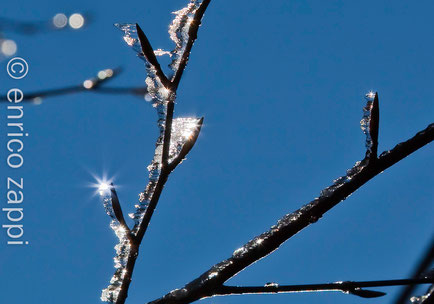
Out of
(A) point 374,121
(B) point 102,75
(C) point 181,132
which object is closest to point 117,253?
(C) point 181,132

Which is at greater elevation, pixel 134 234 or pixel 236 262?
pixel 134 234

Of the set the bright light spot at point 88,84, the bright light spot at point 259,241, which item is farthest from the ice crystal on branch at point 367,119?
the bright light spot at point 88,84

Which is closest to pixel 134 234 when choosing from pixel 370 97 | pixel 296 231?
pixel 296 231

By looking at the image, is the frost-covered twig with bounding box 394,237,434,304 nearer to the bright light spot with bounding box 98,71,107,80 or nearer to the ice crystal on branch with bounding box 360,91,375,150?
the ice crystal on branch with bounding box 360,91,375,150

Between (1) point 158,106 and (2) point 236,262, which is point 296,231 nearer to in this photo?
(2) point 236,262

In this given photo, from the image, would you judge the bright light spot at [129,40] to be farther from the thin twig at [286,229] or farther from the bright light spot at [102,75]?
the bright light spot at [102,75]

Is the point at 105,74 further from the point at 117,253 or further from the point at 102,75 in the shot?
the point at 117,253
